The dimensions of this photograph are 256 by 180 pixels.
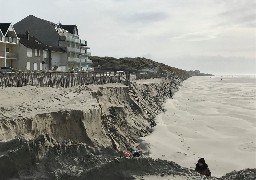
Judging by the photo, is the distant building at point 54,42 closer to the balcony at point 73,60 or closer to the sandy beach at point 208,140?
the balcony at point 73,60

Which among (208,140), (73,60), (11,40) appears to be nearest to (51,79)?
(208,140)

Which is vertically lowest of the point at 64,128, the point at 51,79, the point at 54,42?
the point at 64,128

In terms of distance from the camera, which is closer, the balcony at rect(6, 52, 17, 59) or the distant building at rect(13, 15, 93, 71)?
the balcony at rect(6, 52, 17, 59)

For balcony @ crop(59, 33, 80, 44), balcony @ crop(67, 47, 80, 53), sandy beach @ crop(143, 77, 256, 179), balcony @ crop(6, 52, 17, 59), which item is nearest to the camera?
sandy beach @ crop(143, 77, 256, 179)

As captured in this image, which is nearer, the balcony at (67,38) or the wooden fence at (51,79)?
the wooden fence at (51,79)

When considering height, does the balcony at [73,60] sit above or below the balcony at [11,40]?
below

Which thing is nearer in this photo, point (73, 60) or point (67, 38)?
point (67, 38)

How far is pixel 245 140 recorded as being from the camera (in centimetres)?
2597

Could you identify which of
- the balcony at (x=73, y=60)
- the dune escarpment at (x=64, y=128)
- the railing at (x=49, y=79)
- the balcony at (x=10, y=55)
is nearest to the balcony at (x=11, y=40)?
the balcony at (x=10, y=55)

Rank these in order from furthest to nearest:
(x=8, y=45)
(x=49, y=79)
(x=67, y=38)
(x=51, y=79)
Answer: (x=67, y=38) → (x=8, y=45) → (x=51, y=79) → (x=49, y=79)

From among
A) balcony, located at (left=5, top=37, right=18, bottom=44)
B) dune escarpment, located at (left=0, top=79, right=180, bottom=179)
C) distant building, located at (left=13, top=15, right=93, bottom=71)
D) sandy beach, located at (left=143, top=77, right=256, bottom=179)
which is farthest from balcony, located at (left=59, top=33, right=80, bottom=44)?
dune escarpment, located at (left=0, top=79, right=180, bottom=179)

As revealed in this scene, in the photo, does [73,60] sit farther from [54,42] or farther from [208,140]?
[208,140]

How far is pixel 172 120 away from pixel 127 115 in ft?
25.1

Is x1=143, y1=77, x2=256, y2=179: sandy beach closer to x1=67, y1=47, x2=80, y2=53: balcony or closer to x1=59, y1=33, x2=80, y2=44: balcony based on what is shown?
x1=59, y1=33, x2=80, y2=44: balcony
